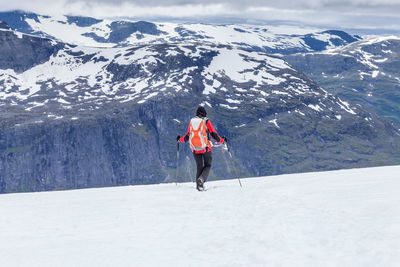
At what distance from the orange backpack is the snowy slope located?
12.7 feet

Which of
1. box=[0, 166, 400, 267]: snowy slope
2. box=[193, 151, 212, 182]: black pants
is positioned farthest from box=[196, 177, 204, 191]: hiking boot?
box=[0, 166, 400, 267]: snowy slope

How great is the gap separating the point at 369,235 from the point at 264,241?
120 inches

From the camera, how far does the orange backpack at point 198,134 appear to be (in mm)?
22953

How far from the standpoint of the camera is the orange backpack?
23.0m

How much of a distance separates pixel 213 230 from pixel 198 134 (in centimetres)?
983

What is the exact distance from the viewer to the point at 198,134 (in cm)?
2292

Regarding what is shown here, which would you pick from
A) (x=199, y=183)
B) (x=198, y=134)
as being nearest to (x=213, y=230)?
(x=199, y=183)

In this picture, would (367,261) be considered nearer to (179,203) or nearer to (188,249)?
(188,249)

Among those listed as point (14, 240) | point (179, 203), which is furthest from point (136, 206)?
point (14, 240)

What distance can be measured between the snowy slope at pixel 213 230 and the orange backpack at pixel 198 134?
153 inches

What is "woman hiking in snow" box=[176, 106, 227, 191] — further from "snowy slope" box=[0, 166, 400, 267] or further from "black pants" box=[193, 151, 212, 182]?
"snowy slope" box=[0, 166, 400, 267]

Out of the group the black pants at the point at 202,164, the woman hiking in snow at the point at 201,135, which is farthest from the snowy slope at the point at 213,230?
the woman hiking in snow at the point at 201,135

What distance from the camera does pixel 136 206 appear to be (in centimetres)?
1806

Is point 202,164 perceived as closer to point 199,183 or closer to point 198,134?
point 199,183
